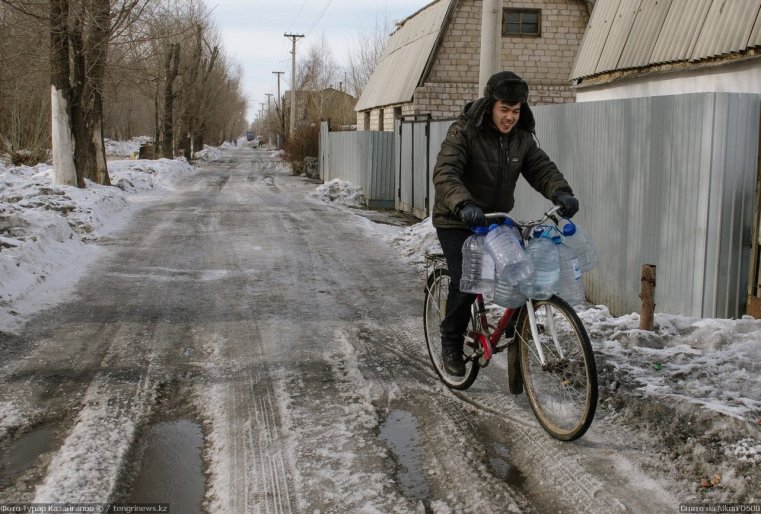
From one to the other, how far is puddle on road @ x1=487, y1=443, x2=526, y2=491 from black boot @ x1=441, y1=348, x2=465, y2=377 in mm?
818

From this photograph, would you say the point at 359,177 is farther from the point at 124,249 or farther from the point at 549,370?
the point at 549,370

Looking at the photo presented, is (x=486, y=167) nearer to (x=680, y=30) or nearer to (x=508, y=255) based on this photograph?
(x=508, y=255)

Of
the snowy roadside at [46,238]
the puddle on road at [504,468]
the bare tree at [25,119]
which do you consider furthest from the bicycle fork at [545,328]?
the bare tree at [25,119]

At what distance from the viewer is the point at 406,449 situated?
4.05 meters

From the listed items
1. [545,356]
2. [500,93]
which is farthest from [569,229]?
[500,93]

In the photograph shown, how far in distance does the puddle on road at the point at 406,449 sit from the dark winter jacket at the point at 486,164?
47.3 inches

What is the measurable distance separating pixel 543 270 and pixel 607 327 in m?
2.39

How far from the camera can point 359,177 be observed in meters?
20.0

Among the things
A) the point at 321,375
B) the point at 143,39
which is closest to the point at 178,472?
the point at 321,375

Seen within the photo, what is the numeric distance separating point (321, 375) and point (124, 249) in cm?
658

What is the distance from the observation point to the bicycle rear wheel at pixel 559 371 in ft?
12.6

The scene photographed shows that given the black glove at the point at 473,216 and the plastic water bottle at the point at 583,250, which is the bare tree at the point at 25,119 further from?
the plastic water bottle at the point at 583,250

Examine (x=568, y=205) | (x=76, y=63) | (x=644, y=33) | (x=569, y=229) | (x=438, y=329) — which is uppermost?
(x=76, y=63)

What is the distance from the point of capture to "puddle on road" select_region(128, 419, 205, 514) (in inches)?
137
